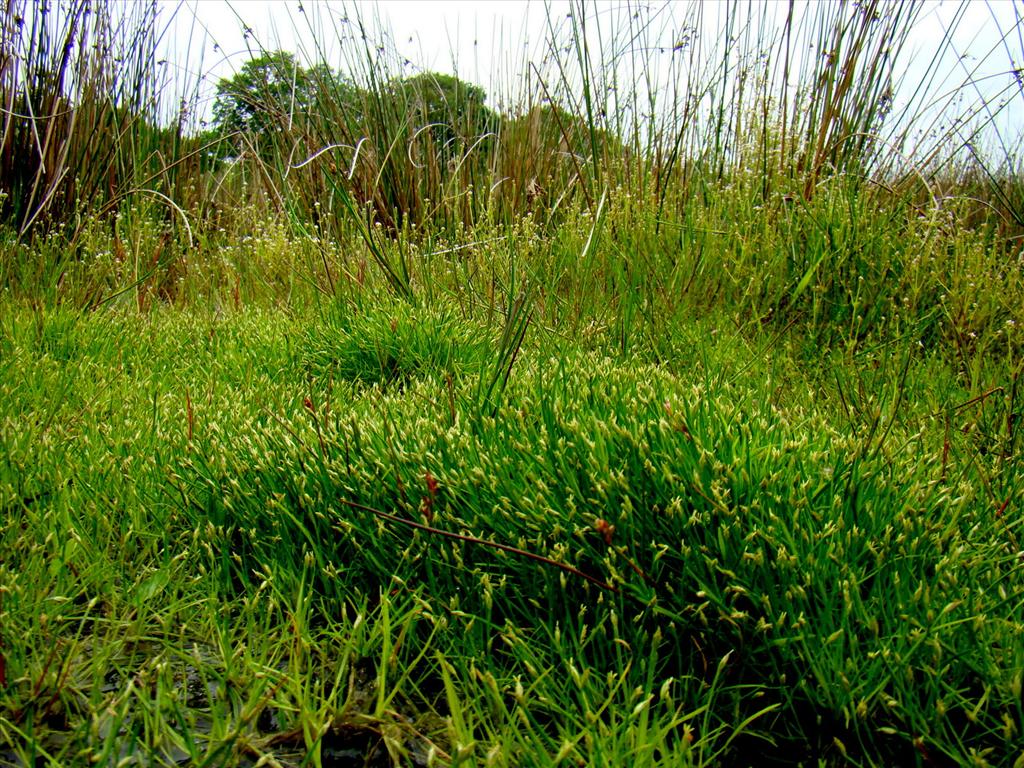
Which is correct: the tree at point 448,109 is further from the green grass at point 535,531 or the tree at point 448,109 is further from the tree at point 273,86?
the green grass at point 535,531

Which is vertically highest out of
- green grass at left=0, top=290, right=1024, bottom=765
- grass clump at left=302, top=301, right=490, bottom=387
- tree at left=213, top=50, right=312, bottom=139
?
tree at left=213, top=50, right=312, bottom=139

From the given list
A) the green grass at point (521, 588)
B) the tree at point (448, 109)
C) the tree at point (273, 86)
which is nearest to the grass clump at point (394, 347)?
the green grass at point (521, 588)

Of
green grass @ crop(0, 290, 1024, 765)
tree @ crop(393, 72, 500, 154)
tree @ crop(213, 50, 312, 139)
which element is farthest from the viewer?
tree @ crop(393, 72, 500, 154)

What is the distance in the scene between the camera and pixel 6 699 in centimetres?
150

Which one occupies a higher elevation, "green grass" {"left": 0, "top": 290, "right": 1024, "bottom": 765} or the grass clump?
the grass clump

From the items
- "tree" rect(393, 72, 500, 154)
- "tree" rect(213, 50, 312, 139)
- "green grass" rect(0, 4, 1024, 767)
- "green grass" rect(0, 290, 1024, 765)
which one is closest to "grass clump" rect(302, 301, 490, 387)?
→ "green grass" rect(0, 4, 1024, 767)

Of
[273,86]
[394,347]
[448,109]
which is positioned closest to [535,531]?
[394,347]

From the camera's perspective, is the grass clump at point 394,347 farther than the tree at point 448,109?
No

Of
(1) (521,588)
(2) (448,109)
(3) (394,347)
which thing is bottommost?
(1) (521,588)

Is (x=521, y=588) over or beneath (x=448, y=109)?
beneath

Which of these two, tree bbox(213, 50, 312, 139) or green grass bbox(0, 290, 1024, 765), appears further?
tree bbox(213, 50, 312, 139)

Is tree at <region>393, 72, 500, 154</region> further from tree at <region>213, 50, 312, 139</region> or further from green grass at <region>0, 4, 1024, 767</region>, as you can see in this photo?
green grass at <region>0, 4, 1024, 767</region>

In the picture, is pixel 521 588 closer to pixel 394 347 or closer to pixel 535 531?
pixel 535 531

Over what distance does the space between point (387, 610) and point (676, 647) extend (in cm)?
60
